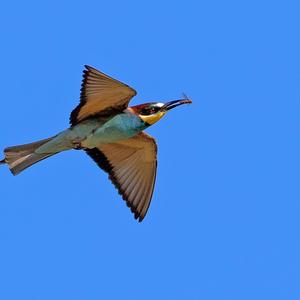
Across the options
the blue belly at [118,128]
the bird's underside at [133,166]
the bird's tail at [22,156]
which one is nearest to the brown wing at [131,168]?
the bird's underside at [133,166]

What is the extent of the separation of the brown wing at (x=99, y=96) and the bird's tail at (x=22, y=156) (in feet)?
1.04

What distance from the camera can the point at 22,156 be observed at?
7980mm

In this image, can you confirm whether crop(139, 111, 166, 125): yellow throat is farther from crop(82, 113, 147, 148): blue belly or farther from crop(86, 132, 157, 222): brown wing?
crop(86, 132, 157, 222): brown wing

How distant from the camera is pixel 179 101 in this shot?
8023mm

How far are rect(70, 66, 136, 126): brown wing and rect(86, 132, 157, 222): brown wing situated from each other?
0.53 meters

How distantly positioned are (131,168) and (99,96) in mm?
929

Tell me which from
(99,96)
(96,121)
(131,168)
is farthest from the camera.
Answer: (131,168)

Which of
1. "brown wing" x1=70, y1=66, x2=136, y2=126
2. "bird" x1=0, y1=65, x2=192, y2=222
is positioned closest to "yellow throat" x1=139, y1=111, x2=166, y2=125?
"bird" x1=0, y1=65, x2=192, y2=222

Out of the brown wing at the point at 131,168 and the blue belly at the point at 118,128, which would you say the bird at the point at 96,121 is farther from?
the brown wing at the point at 131,168

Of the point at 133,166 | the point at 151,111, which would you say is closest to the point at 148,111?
the point at 151,111

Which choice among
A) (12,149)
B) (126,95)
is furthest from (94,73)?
(12,149)

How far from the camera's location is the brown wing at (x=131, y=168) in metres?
8.48

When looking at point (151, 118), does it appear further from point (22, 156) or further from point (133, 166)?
point (22, 156)

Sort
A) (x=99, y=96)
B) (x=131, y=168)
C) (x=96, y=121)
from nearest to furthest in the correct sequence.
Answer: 1. (x=99, y=96)
2. (x=96, y=121)
3. (x=131, y=168)
